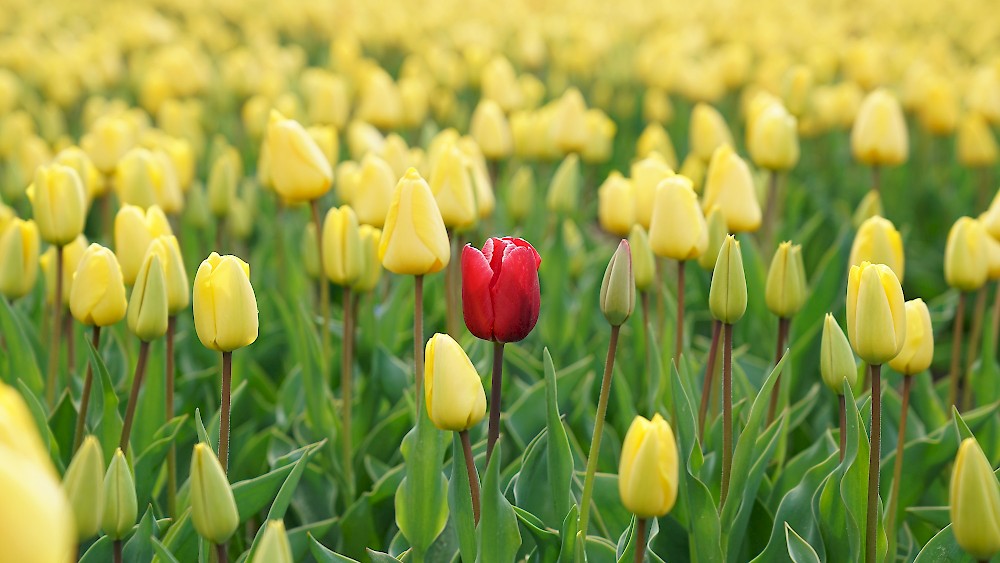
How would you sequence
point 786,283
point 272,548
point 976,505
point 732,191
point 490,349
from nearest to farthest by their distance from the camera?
1. point 272,548
2. point 976,505
3. point 786,283
4. point 732,191
5. point 490,349

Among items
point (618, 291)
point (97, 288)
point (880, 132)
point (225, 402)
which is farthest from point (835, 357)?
point (880, 132)

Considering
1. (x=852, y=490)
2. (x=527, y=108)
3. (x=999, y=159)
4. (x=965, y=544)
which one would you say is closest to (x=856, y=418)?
(x=852, y=490)

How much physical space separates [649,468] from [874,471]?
0.47 meters

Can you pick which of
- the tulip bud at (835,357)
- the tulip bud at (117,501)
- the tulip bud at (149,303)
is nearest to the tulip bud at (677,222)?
the tulip bud at (835,357)

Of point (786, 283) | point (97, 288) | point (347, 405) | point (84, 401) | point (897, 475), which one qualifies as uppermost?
point (97, 288)

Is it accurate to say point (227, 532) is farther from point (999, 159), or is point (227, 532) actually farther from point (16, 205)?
point (999, 159)

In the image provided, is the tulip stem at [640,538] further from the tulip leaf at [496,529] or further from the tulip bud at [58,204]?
the tulip bud at [58,204]

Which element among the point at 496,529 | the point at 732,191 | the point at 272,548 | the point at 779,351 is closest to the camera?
the point at 272,548

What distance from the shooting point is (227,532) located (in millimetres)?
1349

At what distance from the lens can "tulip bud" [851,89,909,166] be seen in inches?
116

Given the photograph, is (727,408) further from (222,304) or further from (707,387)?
(222,304)

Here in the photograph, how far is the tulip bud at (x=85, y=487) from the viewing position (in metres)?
1.31

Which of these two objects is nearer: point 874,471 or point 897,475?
point 874,471

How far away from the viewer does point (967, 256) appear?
2.14 meters
